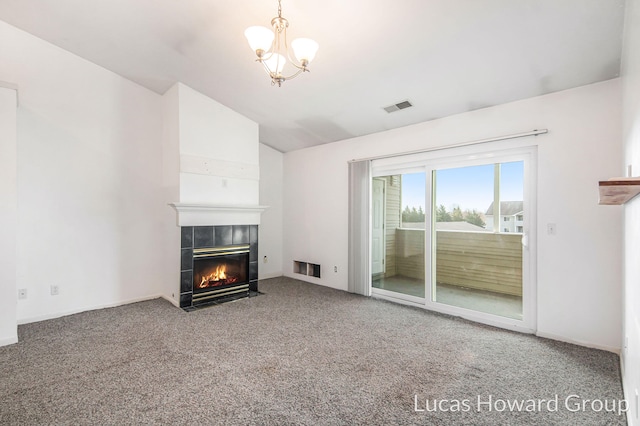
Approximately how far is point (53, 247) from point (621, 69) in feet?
20.4

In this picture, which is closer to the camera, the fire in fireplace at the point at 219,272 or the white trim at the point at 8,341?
the white trim at the point at 8,341

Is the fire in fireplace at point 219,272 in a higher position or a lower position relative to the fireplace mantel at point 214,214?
lower

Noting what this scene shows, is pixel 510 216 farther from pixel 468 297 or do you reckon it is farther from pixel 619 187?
pixel 619 187

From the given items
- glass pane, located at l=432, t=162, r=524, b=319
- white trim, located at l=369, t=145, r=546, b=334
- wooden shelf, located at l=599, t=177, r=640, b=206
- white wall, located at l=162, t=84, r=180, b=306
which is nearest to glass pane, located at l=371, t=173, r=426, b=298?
white trim, located at l=369, t=145, r=546, b=334

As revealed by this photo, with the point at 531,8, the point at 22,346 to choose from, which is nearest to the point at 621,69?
the point at 531,8

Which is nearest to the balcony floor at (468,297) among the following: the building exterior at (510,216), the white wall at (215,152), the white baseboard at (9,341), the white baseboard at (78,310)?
the building exterior at (510,216)

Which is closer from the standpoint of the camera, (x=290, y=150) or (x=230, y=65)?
(x=230, y=65)

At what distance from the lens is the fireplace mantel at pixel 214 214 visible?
13.6 ft

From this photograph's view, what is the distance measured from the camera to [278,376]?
7.89 feet

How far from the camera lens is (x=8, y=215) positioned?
297 centimetres

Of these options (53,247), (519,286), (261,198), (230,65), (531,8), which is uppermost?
(230,65)

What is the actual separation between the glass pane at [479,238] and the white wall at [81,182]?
4.10 m

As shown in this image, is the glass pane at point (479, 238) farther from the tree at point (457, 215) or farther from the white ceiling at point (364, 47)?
the white ceiling at point (364, 47)

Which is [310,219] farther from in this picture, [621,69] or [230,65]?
[621,69]
